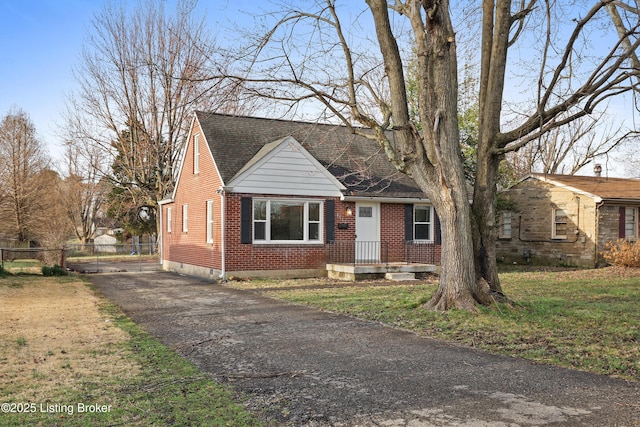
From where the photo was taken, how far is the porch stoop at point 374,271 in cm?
1697

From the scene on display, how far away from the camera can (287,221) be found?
1780 centimetres

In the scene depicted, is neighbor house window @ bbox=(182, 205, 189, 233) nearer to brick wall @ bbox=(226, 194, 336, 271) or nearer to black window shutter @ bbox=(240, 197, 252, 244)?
brick wall @ bbox=(226, 194, 336, 271)

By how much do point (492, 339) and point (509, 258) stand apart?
61.1 ft

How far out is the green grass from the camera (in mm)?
6852

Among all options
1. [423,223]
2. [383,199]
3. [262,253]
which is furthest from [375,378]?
[423,223]

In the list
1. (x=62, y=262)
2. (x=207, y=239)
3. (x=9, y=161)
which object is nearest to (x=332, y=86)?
(x=207, y=239)

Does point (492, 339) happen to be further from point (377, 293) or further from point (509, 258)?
point (509, 258)

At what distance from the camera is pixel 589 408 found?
15.5 ft

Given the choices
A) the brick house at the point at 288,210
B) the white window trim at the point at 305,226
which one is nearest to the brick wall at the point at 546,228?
the brick house at the point at 288,210

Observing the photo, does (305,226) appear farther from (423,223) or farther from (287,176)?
(423,223)

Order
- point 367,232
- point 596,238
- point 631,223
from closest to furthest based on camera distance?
point 367,232
point 596,238
point 631,223

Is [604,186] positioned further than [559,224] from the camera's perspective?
Yes

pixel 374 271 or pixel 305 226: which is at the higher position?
pixel 305 226

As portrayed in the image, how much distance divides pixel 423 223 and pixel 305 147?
5.16 meters
